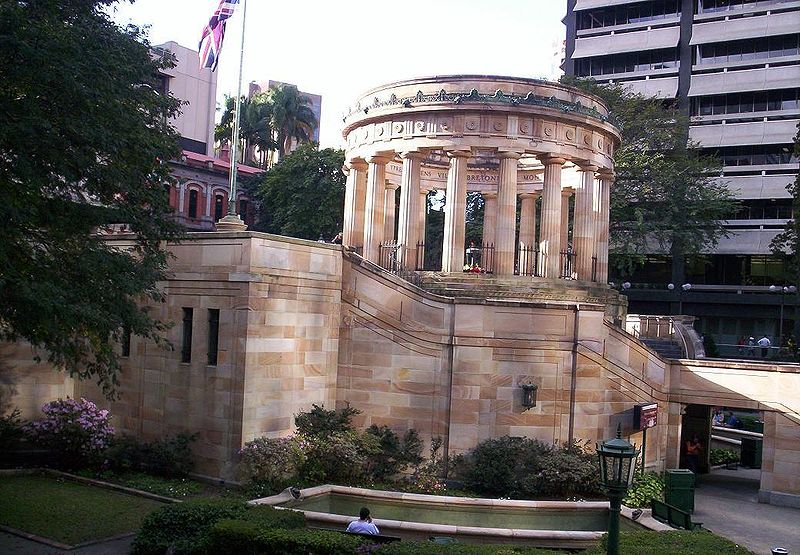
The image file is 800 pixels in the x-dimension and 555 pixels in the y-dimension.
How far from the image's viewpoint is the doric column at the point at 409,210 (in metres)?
30.8

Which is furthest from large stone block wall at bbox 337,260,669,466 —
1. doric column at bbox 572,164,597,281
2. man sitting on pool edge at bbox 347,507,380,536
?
doric column at bbox 572,164,597,281

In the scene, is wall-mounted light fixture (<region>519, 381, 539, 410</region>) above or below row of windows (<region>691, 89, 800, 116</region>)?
below

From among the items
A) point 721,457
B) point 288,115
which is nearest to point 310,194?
point 288,115

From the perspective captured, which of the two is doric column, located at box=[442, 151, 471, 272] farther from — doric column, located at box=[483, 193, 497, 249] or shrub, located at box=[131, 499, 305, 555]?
shrub, located at box=[131, 499, 305, 555]

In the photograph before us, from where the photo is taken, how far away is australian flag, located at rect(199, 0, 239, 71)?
27391 millimetres

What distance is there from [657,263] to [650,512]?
55.1 metres

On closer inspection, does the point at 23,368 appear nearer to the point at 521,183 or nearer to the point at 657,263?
the point at 521,183

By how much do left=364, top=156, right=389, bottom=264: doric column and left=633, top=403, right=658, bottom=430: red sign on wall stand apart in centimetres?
1267

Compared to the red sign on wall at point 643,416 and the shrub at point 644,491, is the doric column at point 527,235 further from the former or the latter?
the shrub at point 644,491

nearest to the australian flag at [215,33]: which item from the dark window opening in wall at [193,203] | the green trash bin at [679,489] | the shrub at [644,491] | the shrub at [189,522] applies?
the shrub at [189,522]

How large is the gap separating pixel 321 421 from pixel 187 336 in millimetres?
4273

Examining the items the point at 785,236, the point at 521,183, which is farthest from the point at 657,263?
the point at 521,183

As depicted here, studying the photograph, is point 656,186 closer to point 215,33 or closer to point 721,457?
point 721,457

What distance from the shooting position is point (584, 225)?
3219cm
